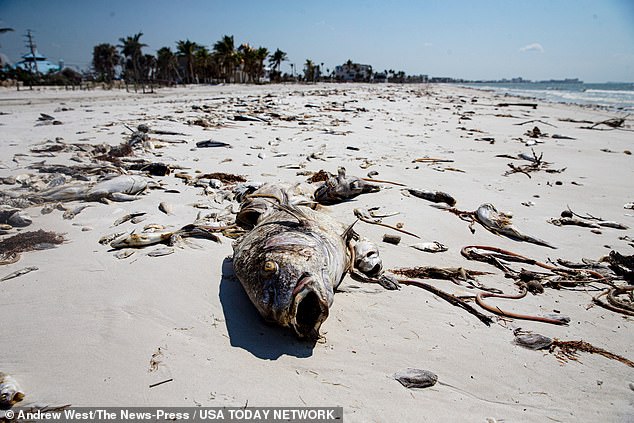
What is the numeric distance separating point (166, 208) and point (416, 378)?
387 centimetres

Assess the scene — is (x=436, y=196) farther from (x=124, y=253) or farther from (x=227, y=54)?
(x=227, y=54)

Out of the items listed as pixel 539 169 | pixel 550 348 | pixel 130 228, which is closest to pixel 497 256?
pixel 550 348

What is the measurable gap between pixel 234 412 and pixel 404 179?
18.2 feet

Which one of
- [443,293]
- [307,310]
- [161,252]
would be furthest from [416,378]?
[161,252]

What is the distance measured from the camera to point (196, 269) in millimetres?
3275

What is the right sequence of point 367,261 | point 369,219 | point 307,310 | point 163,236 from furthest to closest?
point 369,219 → point 163,236 → point 367,261 → point 307,310

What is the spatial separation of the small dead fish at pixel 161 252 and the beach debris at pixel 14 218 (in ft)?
6.07

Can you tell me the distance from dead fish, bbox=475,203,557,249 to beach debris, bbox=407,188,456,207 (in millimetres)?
548

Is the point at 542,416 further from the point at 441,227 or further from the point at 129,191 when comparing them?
the point at 129,191

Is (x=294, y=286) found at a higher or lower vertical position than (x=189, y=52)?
lower

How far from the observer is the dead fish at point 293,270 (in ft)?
7.20

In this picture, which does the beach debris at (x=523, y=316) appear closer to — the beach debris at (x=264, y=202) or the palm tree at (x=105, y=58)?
the beach debris at (x=264, y=202)

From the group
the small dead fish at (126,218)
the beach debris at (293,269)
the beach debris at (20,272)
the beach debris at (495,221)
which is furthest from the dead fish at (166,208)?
the beach debris at (495,221)

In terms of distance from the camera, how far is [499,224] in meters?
4.66
